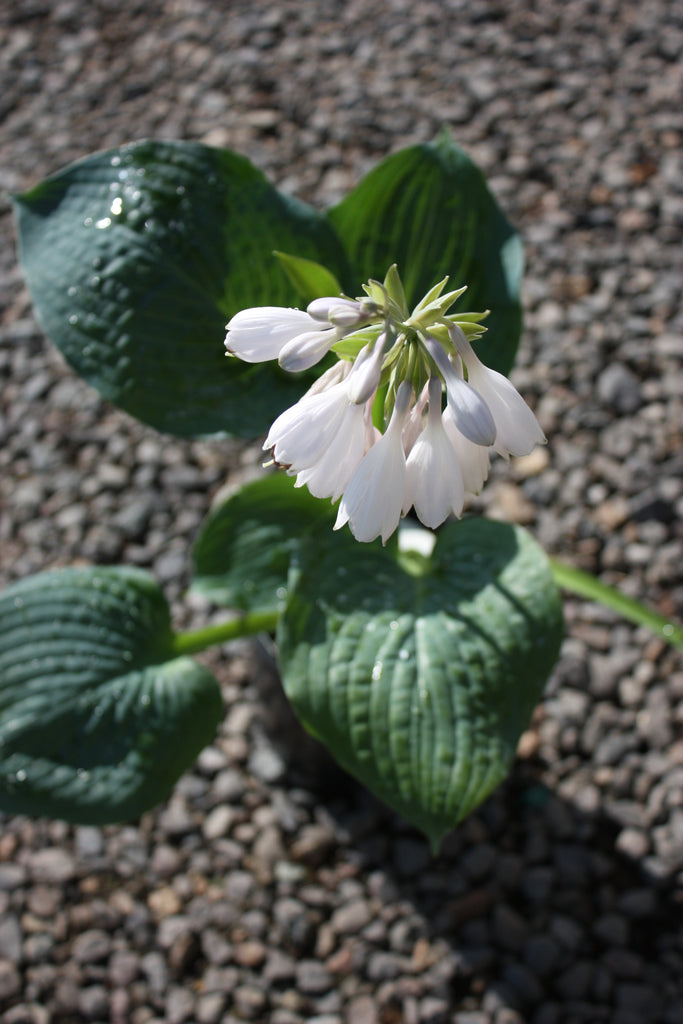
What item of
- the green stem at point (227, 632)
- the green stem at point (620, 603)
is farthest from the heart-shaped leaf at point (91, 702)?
the green stem at point (620, 603)

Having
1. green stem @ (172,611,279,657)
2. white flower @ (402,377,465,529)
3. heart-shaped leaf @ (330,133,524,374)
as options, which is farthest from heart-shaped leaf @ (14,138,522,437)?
white flower @ (402,377,465,529)

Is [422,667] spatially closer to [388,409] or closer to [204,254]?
[388,409]

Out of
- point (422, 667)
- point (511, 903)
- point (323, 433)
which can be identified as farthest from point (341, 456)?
point (511, 903)

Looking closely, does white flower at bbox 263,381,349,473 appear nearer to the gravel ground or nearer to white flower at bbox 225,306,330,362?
white flower at bbox 225,306,330,362

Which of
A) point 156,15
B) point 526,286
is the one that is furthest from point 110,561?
point 156,15

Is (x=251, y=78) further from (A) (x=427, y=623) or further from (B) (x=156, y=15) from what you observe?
(A) (x=427, y=623)

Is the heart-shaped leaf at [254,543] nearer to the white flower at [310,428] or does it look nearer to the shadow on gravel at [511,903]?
the shadow on gravel at [511,903]
